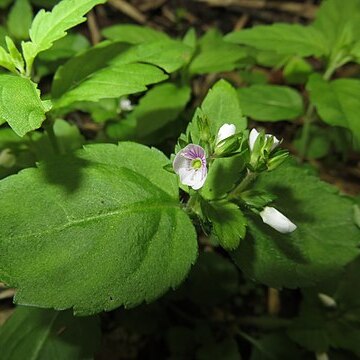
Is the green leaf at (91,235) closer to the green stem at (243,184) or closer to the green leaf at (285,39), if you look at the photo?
the green stem at (243,184)

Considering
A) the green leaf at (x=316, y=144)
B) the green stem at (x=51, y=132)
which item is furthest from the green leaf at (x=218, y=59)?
the green stem at (x=51, y=132)

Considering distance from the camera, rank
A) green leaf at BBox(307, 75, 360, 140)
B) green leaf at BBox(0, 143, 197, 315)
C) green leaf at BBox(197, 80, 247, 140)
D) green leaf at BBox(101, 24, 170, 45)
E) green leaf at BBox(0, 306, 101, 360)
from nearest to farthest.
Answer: green leaf at BBox(0, 143, 197, 315) < green leaf at BBox(197, 80, 247, 140) < green leaf at BBox(0, 306, 101, 360) < green leaf at BBox(307, 75, 360, 140) < green leaf at BBox(101, 24, 170, 45)

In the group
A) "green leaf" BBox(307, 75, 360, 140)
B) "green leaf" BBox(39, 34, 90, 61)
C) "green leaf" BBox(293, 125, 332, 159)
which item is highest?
"green leaf" BBox(39, 34, 90, 61)

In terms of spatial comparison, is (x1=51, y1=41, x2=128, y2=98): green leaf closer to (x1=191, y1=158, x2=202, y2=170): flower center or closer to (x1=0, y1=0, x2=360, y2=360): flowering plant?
(x1=0, y1=0, x2=360, y2=360): flowering plant

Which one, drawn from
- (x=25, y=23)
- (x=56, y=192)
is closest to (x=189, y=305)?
(x=56, y=192)

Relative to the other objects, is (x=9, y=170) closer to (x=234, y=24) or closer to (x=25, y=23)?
(x=25, y=23)

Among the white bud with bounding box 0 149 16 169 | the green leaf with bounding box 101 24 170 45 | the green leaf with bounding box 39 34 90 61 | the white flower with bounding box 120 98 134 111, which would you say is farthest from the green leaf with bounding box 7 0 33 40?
the white bud with bounding box 0 149 16 169

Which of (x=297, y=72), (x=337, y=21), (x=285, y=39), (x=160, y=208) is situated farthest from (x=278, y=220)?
(x=337, y=21)
